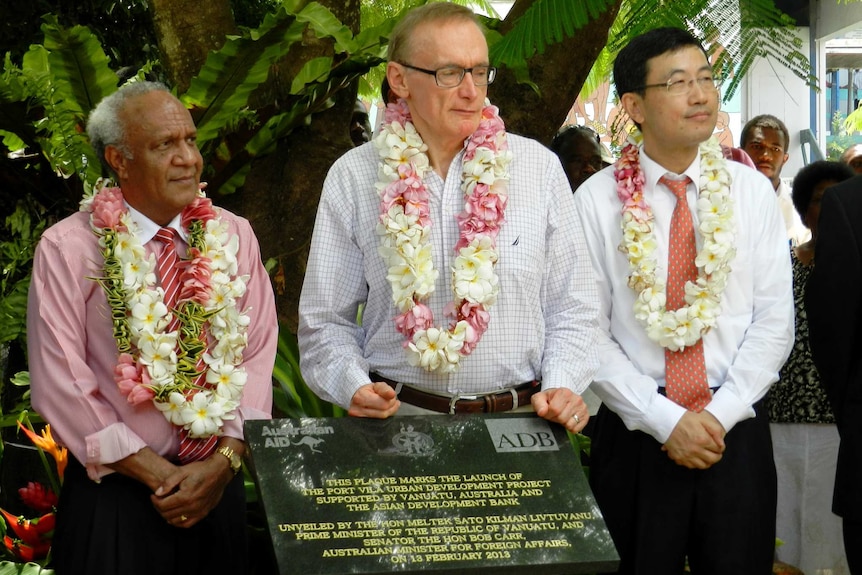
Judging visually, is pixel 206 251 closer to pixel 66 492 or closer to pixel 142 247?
pixel 142 247

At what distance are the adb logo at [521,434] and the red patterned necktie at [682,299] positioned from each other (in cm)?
70

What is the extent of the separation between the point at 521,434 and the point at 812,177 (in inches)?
103

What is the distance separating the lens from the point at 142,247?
10.5ft

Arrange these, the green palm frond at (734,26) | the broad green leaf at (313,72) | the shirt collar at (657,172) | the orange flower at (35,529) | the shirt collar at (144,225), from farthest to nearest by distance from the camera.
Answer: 1. the broad green leaf at (313,72)
2. the orange flower at (35,529)
3. the shirt collar at (657,172)
4. the shirt collar at (144,225)
5. the green palm frond at (734,26)

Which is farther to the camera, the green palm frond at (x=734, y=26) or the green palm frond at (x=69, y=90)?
the green palm frond at (x=69, y=90)

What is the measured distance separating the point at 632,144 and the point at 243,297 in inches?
53.5

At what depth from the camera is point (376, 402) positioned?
2863 mm

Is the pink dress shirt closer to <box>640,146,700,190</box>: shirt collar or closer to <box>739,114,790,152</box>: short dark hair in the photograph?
<box>640,146,700,190</box>: shirt collar

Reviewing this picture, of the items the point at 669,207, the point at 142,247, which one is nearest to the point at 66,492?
the point at 142,247

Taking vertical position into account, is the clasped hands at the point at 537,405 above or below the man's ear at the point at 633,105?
below

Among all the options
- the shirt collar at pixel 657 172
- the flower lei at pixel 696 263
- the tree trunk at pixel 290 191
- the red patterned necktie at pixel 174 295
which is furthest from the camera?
the tree trunk at pixel 290 191

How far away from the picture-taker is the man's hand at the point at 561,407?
285 cm

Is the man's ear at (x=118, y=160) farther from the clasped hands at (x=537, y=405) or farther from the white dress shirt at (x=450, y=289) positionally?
the clasped hands at (x=537, y=405)

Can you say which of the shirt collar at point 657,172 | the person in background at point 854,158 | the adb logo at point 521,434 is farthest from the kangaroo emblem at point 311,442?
the person in background at point 854,158
